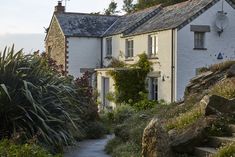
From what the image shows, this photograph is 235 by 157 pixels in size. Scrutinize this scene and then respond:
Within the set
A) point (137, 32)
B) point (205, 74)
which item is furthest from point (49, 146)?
point (137, 32)

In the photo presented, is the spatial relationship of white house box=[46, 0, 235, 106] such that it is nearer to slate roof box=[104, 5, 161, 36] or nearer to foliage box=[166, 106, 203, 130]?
slate roof box=[104, 5, 161, 36]

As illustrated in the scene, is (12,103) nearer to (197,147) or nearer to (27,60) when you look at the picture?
(27,60)

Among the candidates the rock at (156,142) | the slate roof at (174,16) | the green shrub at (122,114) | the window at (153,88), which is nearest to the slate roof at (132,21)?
the slate roof at (174,16)

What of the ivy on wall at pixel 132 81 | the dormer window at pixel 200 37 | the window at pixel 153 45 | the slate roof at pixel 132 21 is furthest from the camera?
the slate roof at pixel 132 21

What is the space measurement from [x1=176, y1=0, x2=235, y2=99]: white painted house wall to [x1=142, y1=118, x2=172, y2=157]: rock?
1821 centimetres

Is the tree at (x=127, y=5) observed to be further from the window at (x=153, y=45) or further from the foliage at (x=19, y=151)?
the foliage at (x=19, y=151)

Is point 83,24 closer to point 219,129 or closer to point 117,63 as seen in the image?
point 117,63

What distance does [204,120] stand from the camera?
10.3m

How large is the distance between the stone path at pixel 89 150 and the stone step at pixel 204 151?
3.84 meters

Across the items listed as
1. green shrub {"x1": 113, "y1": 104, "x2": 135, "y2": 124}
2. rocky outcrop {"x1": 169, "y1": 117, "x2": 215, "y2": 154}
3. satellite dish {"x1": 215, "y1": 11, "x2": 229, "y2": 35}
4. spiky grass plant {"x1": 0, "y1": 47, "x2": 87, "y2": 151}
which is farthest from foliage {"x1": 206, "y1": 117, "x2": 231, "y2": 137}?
satellite dish {"x1": 215, "y1": 11, "x2": 229, "y2": 35}

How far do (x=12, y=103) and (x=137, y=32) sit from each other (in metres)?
20.7

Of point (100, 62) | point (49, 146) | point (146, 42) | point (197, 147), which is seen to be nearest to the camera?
point (197, 147)

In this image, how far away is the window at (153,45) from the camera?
29.9 meters

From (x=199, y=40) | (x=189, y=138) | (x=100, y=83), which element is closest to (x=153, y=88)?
(x=199, y=40)
